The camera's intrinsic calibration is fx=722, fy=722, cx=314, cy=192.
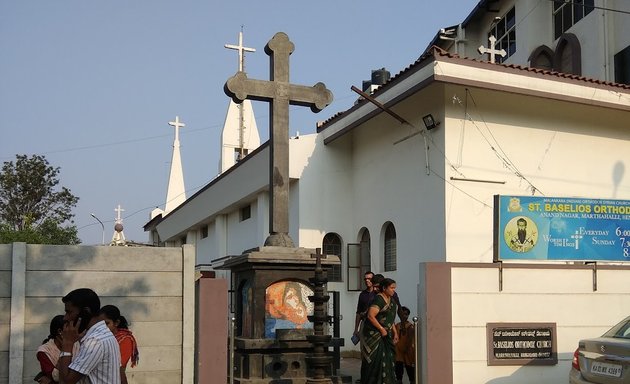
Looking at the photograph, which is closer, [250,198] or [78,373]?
[78,373]

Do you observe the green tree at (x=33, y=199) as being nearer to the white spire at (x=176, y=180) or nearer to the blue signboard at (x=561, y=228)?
the white spire at (x=176, y=180)

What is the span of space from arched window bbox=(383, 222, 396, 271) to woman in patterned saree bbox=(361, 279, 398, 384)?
631cm

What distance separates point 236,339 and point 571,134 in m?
8.19

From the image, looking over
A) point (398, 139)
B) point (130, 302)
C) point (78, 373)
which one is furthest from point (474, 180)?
point (78, 373)

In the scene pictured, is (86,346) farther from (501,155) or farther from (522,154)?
(522,154)

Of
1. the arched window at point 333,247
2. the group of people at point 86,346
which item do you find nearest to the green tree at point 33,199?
the arched window at point 333,247

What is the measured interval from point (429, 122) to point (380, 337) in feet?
18.5

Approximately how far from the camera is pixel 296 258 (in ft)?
32.7

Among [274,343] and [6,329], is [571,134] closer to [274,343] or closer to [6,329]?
[274,343]

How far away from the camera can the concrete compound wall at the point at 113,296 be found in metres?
8.19

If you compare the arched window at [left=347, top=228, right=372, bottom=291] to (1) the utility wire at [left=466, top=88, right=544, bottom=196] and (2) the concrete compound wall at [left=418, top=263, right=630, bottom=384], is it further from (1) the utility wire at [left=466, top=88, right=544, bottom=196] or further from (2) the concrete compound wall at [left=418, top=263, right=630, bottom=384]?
(2) the concrete compound wall at [left=418, top=263, right=630, bottom=384]

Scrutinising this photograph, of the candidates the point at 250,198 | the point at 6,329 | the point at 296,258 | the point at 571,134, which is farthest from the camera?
the point at 250,198

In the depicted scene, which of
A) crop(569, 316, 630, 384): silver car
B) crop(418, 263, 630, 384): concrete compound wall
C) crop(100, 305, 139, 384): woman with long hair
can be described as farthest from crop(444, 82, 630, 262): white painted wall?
crop(100, 305, 139, 384): woman with long hair

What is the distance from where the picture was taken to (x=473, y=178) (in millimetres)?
13398
